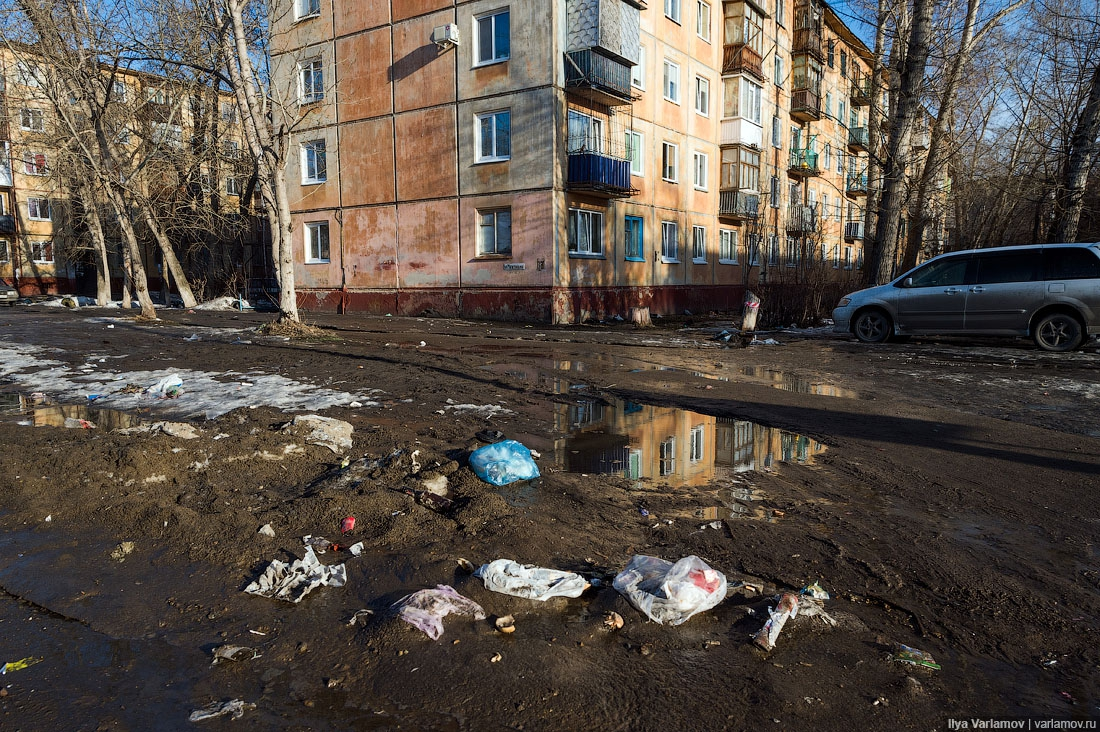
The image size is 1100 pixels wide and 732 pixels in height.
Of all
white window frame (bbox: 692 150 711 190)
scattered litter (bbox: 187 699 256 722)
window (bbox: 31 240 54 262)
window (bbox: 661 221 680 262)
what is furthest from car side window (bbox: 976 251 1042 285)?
window (bbox: 31 240 54 262)

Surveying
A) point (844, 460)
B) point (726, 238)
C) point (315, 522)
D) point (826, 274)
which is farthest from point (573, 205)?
point (315, 522)

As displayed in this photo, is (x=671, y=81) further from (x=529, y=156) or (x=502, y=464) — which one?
(x=502, y=464)

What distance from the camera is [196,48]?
51.6 feet

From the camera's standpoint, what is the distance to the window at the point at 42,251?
123ft

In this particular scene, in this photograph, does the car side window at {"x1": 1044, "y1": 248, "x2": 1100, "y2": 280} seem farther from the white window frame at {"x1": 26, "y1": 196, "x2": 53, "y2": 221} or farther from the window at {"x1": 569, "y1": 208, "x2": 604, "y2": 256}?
the white window frame at {"x1": 26, "y1": 196, "x2": 53, "y2": 221}

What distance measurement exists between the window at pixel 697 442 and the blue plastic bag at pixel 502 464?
1.35m

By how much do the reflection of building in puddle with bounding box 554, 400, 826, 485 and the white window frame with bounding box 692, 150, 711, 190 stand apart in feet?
67.0

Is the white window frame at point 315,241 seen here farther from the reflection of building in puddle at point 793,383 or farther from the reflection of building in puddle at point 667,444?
the reflection of building in puddle at point 667,444

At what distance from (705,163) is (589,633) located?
25.7 m

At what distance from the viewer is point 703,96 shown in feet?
85.1

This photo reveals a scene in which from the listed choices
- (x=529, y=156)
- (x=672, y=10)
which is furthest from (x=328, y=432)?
(x=672, y=10)

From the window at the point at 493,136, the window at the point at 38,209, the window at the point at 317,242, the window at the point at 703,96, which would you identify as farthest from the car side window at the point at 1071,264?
the window at the point at 38,209

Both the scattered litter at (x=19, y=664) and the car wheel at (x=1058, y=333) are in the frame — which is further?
the car wheel at (x=1058, y=333)

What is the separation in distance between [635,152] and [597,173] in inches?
133
